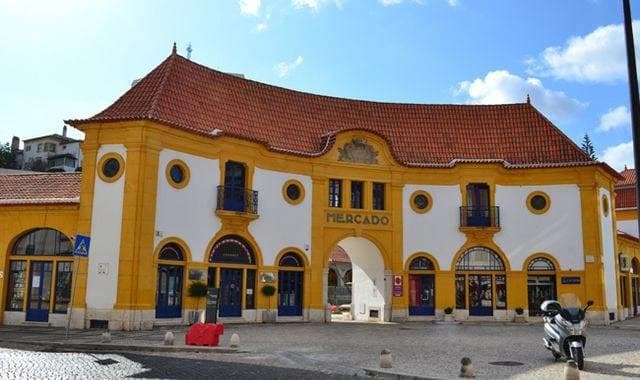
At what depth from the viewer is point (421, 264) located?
1214 inches

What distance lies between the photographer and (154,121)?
24.0 m

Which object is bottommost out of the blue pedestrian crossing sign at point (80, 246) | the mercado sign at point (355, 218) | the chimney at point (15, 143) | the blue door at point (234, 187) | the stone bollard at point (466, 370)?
the stone bollard at point (466, 370)

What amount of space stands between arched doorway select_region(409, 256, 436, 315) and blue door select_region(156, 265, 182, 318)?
1159 centimetres

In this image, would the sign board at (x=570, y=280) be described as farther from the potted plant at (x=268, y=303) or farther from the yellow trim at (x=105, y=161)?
the yellow trim at (x=105, y=161)

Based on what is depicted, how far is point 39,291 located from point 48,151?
64.7 meters

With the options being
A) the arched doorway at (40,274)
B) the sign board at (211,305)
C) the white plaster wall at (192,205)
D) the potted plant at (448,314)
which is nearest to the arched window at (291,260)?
the white plaster wall at (192,205)

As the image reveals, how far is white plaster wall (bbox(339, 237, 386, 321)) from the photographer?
102 ft

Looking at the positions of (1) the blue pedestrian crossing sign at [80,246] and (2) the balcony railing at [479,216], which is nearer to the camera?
(1) the blue pedestrian crossing sign at [80,246]

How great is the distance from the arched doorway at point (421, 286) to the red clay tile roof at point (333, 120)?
4972 mm

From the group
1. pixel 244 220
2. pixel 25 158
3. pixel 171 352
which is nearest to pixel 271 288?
pixel 244 220

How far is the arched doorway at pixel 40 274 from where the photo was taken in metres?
24.0

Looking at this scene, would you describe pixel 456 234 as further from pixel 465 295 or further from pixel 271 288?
pixel 271 288

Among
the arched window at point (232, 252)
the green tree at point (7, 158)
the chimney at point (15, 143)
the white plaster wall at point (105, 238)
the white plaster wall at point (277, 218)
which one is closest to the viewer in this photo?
the white plaster wall at point (105, 238)

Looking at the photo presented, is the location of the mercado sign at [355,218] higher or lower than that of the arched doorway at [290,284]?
higher
